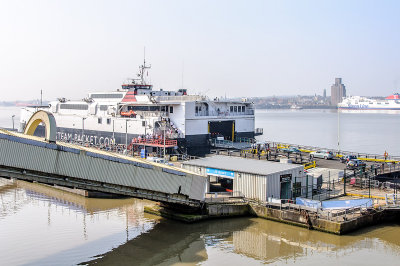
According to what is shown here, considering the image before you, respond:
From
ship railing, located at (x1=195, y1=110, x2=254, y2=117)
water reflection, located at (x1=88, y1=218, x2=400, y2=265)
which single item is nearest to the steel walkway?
water reflection, located at (x1=88, y1=218, x2=400, y2=265)

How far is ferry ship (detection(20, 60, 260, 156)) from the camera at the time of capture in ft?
147

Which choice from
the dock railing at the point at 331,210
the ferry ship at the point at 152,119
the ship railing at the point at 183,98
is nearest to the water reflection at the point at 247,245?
the dock railing at the point at 331,210

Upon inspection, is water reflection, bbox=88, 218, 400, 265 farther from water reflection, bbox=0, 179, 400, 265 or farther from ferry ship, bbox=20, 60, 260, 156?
ferry ship, bbox=20, 60, 260, 156

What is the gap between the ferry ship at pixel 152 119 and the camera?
44844mm

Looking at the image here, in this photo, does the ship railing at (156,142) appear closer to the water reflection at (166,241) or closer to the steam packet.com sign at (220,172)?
the steam packet.com sign at (220,172)

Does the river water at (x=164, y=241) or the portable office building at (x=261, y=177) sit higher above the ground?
the portable office building at (x=261, y=177)

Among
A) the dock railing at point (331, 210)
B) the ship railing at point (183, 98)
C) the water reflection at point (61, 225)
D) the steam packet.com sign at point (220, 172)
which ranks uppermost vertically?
the ship railing at point (183, 98)

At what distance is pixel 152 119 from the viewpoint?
4538 centimetres

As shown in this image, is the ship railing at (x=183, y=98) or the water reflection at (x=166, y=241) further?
the ship railing at (x=183, y=98)

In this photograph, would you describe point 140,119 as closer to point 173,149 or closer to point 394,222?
point 173,149

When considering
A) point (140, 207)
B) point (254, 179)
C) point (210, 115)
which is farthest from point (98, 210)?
point (210, 115)

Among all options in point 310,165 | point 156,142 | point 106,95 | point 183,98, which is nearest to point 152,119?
point 156,142

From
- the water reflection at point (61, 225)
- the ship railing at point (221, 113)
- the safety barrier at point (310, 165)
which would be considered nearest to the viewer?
the water reflection at point (61, 225)

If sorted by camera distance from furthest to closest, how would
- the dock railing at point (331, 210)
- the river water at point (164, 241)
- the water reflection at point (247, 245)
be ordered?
the dock railing at point (331, 210), the water reflection at point (247, 245), the river water at point (164, 241)
